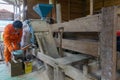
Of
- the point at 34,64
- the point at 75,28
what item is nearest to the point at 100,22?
the point at 75,28

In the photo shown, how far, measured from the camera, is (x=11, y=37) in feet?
11.1

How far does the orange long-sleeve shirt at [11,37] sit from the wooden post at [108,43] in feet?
8.14

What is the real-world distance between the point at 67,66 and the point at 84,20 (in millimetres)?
458

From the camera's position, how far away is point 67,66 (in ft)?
4.46

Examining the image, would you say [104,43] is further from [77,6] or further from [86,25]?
[77,6]

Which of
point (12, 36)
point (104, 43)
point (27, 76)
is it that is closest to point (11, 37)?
point (12, 36)

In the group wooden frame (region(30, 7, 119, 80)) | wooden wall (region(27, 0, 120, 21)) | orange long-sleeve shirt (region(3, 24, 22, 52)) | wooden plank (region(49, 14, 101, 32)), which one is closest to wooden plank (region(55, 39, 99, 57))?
wooden frame (region(30, 7, 119, 80))

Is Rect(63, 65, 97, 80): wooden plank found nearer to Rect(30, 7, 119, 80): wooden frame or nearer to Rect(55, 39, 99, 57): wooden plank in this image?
Rect(30, 7, 119, 80): wooden frame

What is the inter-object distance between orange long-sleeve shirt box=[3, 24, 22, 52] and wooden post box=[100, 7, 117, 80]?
2.48 metres

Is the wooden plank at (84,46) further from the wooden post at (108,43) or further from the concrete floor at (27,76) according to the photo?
the concrete floor at (27,76)

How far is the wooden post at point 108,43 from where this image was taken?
968 millimetres

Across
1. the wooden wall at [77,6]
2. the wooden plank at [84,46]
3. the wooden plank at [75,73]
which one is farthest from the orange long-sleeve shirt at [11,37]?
the wooden plank at [75,73]

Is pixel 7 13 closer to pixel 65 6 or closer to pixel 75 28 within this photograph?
pixel 65 6

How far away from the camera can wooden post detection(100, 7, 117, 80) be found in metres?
0.97
